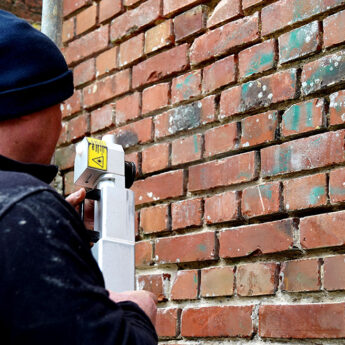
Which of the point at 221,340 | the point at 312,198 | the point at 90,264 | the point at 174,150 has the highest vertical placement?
the point at 174,150

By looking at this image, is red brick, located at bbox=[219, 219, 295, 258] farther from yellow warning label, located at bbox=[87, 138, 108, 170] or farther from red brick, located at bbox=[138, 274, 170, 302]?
yellow warning label, located at bbox=[87, 138, 108, 170]

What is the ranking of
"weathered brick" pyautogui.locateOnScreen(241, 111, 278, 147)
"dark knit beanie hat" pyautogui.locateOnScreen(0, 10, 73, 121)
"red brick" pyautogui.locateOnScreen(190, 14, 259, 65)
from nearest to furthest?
"dark knit beanie hat" pyautogui.locateOnScreen(0, 10, 73, 121) → "weathered brick" pyautogui.locateOnScreen(241, 111, 278, 147) → "red brick" pyautogui.locateOnScreen(190, 14, 259, 65)

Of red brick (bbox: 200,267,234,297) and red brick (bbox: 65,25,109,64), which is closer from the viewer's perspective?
red brick (bbox: 200,267,234,297)

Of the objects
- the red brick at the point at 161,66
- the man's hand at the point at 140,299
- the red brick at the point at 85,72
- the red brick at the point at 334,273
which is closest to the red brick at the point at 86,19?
the red brick at the point at 85,72

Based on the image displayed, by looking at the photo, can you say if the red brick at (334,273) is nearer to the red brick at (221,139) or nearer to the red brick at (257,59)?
the red brick at (221,139)

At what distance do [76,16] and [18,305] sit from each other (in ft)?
6.12

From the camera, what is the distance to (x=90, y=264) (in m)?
1.11

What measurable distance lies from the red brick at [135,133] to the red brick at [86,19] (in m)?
0.47

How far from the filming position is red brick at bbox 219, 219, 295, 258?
1804 mm

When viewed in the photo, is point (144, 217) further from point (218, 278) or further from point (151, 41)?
point (151, 41)

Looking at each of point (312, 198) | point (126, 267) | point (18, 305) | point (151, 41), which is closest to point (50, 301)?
point (18, 305)

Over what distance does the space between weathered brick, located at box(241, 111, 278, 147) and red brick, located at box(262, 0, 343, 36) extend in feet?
0.81

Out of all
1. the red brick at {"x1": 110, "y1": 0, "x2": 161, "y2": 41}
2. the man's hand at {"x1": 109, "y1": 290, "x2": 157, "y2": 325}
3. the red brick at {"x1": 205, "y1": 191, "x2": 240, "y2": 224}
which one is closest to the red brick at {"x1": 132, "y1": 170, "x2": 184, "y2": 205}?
the red brick at {"x1": 205, "y1": 191, "x2": 240, "y2": 224}

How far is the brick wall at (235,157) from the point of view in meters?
1.75
